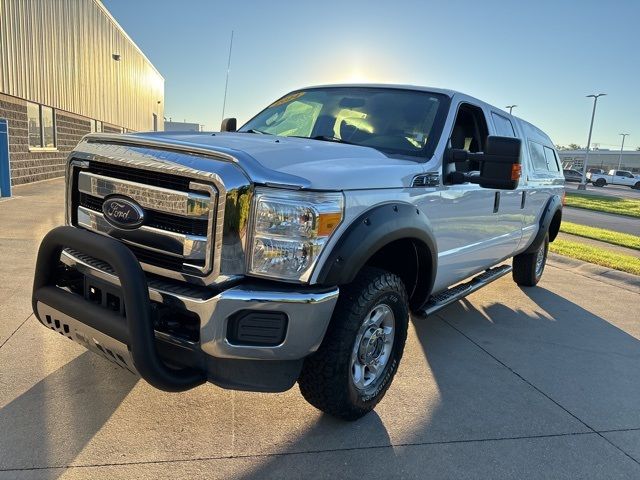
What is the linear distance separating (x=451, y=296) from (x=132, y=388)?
2.42 m

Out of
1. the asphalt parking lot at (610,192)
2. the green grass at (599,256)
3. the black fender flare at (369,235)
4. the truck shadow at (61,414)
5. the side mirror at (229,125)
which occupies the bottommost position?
the asphalt parking lot at (610,192)

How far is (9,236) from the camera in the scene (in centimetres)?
727

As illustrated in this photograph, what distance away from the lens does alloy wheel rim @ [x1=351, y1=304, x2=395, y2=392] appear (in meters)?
2.86

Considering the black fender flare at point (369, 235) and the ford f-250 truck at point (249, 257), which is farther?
the black fender flare at point (369, 235)

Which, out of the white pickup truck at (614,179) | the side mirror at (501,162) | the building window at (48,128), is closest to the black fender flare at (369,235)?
the side mirror at (501,162)

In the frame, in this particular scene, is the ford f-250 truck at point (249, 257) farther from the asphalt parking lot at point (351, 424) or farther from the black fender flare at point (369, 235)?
the asphalt parking lot at point (351, 424)

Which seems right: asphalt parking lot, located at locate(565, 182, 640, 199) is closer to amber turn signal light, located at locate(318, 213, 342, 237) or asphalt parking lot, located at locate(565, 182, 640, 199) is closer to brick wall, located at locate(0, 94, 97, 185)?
brick wall, located at locate(0, 94, 97, 185)

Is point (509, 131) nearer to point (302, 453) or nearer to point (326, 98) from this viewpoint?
point (326, 98)

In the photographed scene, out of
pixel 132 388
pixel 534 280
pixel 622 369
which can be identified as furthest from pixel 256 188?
pixel 534 280

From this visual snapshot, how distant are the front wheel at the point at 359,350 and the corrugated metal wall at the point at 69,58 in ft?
42.1

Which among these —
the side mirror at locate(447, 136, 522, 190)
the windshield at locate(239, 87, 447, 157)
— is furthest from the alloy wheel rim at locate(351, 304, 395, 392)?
the windshield at locate(239, 87, 447, 157)

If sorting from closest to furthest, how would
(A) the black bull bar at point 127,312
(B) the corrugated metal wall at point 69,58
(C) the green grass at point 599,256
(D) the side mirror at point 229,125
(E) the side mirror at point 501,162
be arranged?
(A) the black bull bar at point 127,312, (E) the side mirror at point 501,162, (D) the side mirror at point 229,125, (C) the green grass at point 599,256, (B) the corrugated metal wall at point 69,58

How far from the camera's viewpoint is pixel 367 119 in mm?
3793

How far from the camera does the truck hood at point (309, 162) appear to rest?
2.34m
